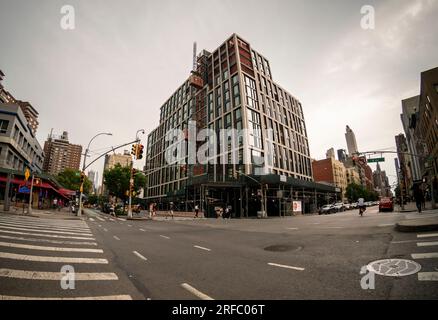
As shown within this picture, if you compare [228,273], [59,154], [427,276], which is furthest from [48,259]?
[59,154]

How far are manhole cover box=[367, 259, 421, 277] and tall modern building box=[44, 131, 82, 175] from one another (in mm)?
176498

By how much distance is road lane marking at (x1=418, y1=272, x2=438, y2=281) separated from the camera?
400 centimetres

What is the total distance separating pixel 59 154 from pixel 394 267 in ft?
609

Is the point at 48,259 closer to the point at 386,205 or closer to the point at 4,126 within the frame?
the point at 386,205

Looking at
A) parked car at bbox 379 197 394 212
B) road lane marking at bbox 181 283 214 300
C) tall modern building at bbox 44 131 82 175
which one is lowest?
parked car at bbox 379 197 394 212

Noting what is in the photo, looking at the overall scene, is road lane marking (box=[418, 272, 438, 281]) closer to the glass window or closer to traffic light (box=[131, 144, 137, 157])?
traffic light (box=[131, 144, 137, 157])

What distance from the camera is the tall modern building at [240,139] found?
4097cm

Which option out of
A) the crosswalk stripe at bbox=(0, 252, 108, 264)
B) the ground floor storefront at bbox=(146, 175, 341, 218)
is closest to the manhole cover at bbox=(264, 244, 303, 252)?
the crosswalk stripe at bbox=(0, 252, 108, 264)

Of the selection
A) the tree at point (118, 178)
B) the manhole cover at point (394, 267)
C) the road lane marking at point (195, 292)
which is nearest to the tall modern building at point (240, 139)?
the tree at point (118, 178)

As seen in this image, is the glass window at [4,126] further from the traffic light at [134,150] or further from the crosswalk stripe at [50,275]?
the crosswalk stripe at [50,275]

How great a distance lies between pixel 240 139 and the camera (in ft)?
145
